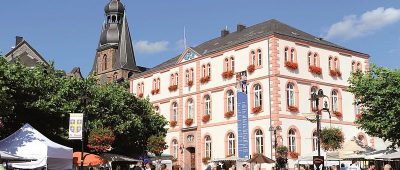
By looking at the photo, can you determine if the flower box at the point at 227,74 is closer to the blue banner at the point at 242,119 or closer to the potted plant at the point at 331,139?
the potted plant at the point at 331,139

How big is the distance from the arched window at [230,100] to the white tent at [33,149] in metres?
24.5

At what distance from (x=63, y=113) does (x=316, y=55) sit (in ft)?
73.8

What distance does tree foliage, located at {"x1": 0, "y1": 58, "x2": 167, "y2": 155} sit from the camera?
98.5 feet

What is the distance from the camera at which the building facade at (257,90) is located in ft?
147

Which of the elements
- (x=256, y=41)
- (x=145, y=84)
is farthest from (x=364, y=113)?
(x=145, y=84)

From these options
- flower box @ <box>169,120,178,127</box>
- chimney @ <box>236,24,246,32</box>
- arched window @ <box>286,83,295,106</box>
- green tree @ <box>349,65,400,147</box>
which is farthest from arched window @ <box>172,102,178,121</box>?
green tree @ <box>349,65,400,147</box>

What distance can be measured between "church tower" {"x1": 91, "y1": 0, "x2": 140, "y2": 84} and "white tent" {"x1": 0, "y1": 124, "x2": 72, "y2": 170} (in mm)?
49773

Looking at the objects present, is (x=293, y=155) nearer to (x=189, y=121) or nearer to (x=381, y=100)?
(x=189, y=121)

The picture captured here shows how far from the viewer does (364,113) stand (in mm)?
34094

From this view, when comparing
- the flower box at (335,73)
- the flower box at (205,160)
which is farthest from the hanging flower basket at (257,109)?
the flower box at (335,73)

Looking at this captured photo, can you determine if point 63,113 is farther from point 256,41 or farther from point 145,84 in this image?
point 145,84

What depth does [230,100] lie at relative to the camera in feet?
159

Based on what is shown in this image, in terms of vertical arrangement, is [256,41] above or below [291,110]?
above

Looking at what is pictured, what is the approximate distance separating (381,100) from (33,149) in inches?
751
